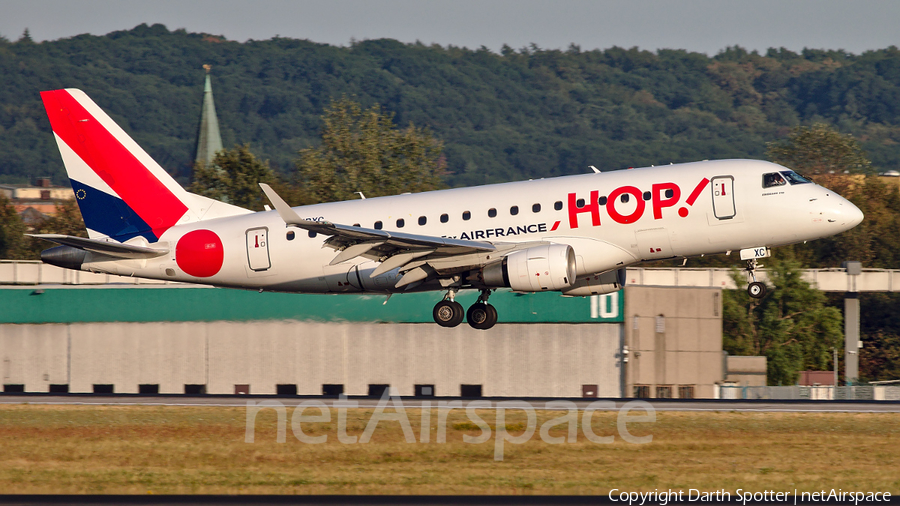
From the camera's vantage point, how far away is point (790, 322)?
7931 cm

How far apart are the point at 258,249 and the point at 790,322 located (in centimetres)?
5297

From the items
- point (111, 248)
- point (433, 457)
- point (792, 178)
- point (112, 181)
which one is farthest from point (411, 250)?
point (792, 178)

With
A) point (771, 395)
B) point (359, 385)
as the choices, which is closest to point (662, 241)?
point (771, 395)

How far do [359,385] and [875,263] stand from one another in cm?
6397

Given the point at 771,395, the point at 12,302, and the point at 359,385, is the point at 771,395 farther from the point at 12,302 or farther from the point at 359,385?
the point at 12,302

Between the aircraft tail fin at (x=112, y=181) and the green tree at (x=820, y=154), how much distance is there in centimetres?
9700

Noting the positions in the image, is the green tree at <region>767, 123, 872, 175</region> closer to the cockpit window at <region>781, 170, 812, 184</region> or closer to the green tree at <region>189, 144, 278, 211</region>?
the green tree at <region>189, 144, 278, 211</region>

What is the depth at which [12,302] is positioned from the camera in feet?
194

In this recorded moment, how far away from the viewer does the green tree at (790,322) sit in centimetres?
7906

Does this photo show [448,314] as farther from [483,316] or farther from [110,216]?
[110,216]

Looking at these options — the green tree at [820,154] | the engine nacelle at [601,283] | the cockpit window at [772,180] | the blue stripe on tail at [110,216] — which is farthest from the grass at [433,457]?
the green tree at [820,154]

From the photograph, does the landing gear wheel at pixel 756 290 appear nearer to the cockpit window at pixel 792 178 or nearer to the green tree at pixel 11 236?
the cockpit window at pixel 792 178

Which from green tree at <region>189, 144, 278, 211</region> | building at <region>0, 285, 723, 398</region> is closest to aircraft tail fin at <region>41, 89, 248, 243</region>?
building at <region>0, 285, 723, 398</region>

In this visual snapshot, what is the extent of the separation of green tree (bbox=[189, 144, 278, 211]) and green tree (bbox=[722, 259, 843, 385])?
51.3 meters
